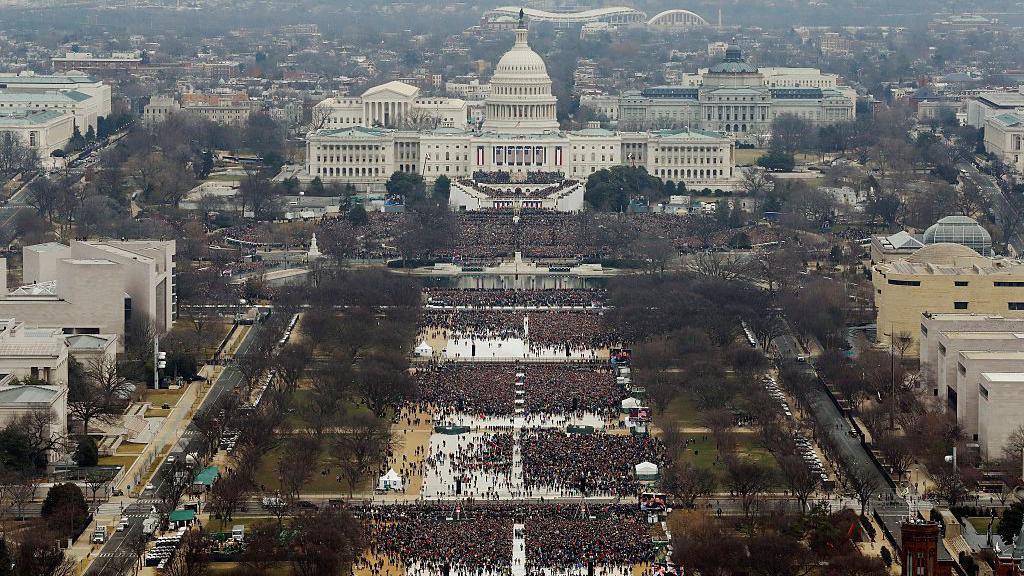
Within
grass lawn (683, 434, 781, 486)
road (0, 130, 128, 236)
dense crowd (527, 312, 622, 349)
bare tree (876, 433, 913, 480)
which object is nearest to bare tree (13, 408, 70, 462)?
grass lawn (683, 434, 781, 486)

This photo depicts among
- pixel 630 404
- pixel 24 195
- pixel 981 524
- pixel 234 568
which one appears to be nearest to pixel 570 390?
pixel 630 404

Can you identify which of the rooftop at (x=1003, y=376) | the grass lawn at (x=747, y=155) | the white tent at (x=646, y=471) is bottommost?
the white tent at (x=646, y=471)

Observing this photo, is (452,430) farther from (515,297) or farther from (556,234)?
(556,234)

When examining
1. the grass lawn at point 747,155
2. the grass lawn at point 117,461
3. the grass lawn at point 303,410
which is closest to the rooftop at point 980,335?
the grass lawn at point 303,410

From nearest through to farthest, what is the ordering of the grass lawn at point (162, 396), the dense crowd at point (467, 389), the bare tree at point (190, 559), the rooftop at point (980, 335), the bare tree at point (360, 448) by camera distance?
the bare tree at point (190, 559)
the bare tree at point (360, 448)
the rooftop at point (980, 335)
the dense crowd at point (467, 389)
the grass lawn at point (162, 396)

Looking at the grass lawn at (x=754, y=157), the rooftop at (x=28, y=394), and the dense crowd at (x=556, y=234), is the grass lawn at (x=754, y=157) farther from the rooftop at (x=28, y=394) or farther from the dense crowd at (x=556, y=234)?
the rooftop at (x=28, y=394)

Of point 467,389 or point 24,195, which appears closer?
point 467,389

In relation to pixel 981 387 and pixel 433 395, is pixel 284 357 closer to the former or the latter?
pixel 433 395

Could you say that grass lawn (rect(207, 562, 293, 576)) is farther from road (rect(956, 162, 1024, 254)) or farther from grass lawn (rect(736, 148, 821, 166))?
grass lawn (rect(736, 148, 821, 166))
